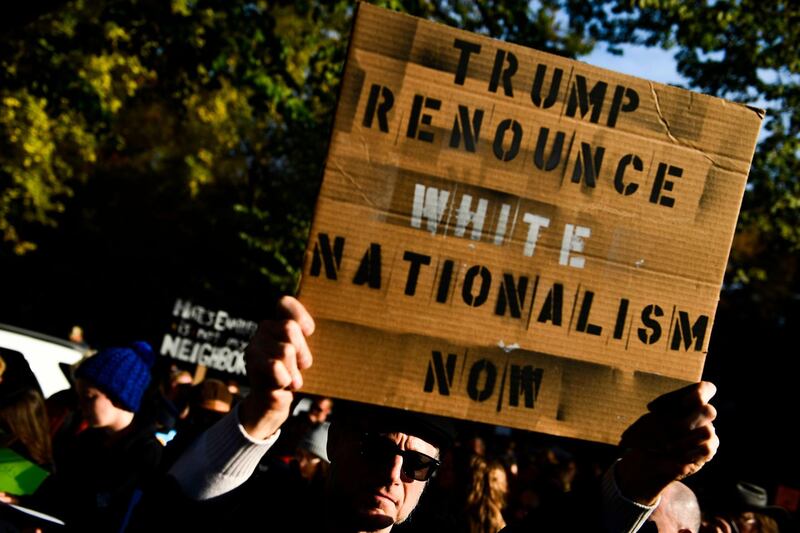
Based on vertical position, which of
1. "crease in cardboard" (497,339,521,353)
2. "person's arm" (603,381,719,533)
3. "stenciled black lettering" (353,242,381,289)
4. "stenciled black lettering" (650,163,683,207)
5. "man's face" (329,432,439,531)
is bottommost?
"man's face" (329,432,439,531)

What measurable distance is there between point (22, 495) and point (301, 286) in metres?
3.04

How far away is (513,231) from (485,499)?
2.88 metres

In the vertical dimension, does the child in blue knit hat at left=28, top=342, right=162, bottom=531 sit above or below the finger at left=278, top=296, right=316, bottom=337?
below

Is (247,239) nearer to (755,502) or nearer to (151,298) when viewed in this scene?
(151,298)

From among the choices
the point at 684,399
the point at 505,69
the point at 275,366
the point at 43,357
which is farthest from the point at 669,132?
the point at 43,357

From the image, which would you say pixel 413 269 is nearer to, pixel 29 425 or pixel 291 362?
pixel 291 362

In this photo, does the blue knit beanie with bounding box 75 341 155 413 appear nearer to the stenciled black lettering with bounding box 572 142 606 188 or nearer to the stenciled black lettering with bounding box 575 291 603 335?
the stenciled black lettering with bounding box 575 291 603 335

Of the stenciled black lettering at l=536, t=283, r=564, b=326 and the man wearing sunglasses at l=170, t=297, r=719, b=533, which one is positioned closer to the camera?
the man wearing sunglasses at l=170, t=297, r=719, b=533

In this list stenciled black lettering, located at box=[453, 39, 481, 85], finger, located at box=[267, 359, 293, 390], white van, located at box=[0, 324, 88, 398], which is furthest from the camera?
→ white van, located at box=[0, 324, 88, 398]

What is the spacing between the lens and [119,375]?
4250 mm

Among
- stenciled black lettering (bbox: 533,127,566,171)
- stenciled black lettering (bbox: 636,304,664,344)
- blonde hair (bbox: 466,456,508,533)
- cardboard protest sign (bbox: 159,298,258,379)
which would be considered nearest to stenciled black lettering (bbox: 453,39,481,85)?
stenciled black lettering (bbox: 533,127,566,171)

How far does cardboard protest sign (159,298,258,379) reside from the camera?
11.4 metres

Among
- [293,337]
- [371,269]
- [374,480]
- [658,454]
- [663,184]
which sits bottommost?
[374,480]

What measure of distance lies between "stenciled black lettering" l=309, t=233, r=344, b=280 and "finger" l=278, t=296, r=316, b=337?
0.13 m
